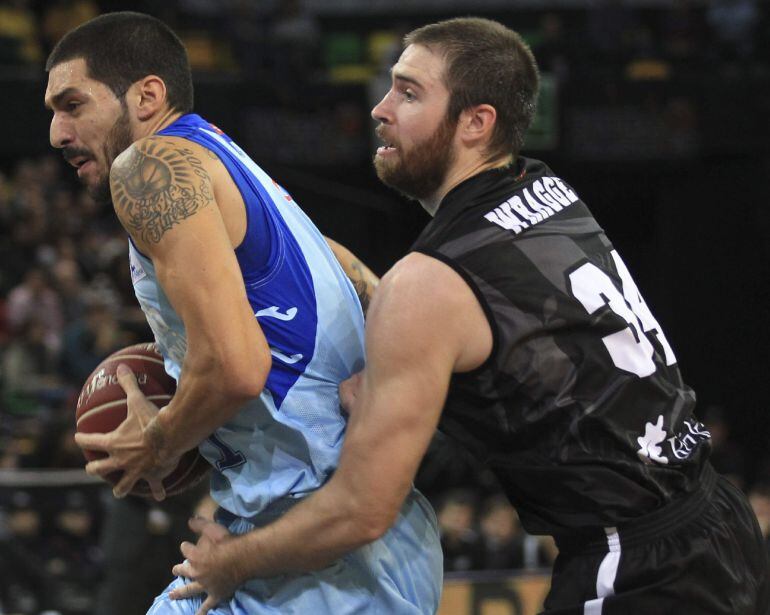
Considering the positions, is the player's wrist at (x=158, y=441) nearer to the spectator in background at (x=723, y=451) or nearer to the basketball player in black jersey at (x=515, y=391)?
the basketball player in black jersey at (x=515, y=391)

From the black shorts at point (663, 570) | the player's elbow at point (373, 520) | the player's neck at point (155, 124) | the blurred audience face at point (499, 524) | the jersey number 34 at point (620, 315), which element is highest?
the player's neck at point (155, 124)

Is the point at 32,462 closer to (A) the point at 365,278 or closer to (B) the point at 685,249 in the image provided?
(A) the point at 365,278

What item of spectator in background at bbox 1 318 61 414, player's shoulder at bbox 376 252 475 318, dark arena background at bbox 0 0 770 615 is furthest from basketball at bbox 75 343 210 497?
spectator in background at bbox 1 318 61 414

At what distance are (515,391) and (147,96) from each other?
1279mm

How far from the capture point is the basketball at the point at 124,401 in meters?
3.33

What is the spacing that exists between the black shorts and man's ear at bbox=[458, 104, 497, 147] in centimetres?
98

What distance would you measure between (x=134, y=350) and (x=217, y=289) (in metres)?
0.66

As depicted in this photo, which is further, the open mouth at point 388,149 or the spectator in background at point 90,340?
the spectator in background at point 90,340

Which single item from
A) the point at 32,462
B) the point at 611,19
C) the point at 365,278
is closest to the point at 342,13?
the point at 611,19

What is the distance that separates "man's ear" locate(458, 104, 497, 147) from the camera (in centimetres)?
306

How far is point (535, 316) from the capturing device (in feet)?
9.48

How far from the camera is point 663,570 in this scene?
2.90m

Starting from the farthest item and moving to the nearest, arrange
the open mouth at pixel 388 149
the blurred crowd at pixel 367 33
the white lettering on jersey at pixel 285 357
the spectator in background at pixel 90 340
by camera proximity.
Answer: the blurred crowd at pixel 367 33 → the spectator in background at pixel 90 340 → the white lettering on jersey at pixel 285 357 → the open mouth at pixel 388 149

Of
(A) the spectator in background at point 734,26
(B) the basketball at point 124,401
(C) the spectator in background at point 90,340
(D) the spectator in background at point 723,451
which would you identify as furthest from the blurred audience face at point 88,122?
(A) the spectator in background at point 734,26
